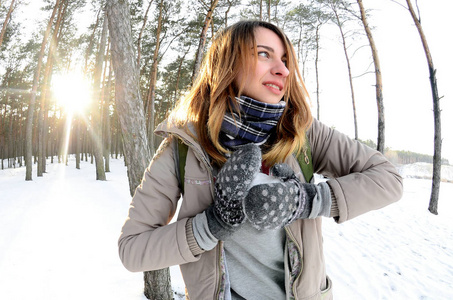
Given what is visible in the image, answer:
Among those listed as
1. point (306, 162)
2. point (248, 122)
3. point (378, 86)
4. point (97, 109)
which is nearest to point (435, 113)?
point (378, 86)

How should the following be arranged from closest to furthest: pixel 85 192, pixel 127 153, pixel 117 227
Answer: pixel 127 153 → pixel 117 227 → pixel 85 192

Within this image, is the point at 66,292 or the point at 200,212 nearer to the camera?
the point at 200,212

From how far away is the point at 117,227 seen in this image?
5195 mm

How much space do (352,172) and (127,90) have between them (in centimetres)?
230

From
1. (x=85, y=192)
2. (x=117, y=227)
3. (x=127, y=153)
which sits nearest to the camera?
(x=127, y=153)

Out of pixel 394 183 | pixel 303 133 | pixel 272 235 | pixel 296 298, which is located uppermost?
pixel 303 133

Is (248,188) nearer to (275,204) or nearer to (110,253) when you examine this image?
(275,204)

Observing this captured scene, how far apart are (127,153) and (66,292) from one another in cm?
192

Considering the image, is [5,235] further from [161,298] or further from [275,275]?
[275,275]

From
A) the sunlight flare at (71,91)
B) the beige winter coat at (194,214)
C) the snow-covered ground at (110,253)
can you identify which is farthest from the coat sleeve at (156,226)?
the sunlight flare at (71,91)

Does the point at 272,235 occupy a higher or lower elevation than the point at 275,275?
higher

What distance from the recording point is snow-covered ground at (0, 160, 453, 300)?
10.3 ft

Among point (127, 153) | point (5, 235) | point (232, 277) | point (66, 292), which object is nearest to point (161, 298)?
point (66, 292)

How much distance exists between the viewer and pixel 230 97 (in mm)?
1168
